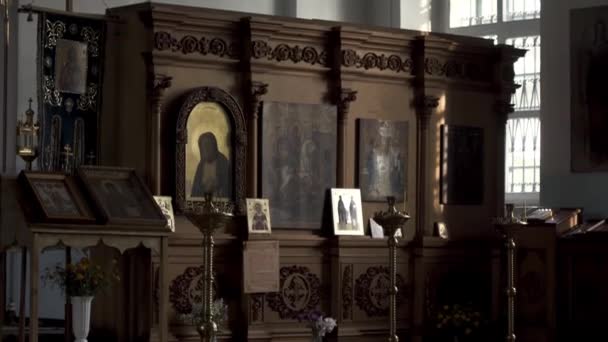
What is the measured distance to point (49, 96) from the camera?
12.1m

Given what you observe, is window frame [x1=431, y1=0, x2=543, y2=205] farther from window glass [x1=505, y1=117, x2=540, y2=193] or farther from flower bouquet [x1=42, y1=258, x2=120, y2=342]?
flower bouquet [x1=42, y1=258, x2=120, y2=342]

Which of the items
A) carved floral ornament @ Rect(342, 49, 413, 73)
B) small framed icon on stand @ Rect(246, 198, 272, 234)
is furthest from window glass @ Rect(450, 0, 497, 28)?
small framed icon on stand @ Rect(246, 198, 272, 234)

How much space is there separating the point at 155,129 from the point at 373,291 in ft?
9.92

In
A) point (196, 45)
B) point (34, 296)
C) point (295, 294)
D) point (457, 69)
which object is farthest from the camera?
point (457, 69)

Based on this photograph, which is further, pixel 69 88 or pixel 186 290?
pixel 186 290

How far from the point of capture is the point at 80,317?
34.7ft

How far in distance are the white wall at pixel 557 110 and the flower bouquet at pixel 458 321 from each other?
2.20 meters

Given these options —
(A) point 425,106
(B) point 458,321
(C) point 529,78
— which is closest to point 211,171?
(A) point 425,106

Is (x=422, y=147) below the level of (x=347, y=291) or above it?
above

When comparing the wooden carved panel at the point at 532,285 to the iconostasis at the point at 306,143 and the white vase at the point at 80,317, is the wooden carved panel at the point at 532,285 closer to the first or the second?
the iconostasis at the point at 306,143

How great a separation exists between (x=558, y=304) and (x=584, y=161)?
238 centimetres

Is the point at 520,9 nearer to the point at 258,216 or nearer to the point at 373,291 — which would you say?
the point at 373,291

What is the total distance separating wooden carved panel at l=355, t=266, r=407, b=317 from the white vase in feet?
12.1

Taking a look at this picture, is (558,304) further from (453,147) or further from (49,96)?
(49,96)
